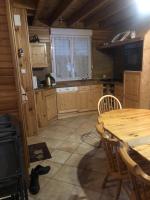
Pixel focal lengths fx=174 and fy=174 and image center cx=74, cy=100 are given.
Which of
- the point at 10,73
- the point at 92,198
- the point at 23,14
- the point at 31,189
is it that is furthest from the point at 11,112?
the point at 23,14

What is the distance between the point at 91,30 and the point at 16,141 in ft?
14.9

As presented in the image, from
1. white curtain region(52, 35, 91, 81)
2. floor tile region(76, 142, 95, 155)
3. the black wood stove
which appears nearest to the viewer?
the black wood stove

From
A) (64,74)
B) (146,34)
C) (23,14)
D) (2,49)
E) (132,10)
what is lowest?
(64,74)

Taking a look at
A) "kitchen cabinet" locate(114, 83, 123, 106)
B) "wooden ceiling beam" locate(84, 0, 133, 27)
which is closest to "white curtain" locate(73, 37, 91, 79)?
"wooden ceiling beam" locate(84, 0, 133, 27)

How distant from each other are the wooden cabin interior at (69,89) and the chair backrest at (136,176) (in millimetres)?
160

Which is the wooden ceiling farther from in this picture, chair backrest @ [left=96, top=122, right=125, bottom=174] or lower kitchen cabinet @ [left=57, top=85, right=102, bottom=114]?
chair backrest @ [left=96, top=122, right=125, bottom=174]

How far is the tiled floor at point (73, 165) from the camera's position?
1.96 metres

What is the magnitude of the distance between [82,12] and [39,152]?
294 centimetres

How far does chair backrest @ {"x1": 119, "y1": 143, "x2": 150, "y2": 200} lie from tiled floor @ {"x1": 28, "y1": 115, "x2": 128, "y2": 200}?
0.78 m

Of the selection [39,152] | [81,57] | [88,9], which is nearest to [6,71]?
[39,152]

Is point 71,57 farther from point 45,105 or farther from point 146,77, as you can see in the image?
point 146,77

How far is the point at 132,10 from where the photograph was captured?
12.2 ft

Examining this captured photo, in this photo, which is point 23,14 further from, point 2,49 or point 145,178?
point 145,178

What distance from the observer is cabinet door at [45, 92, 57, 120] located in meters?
4.16
